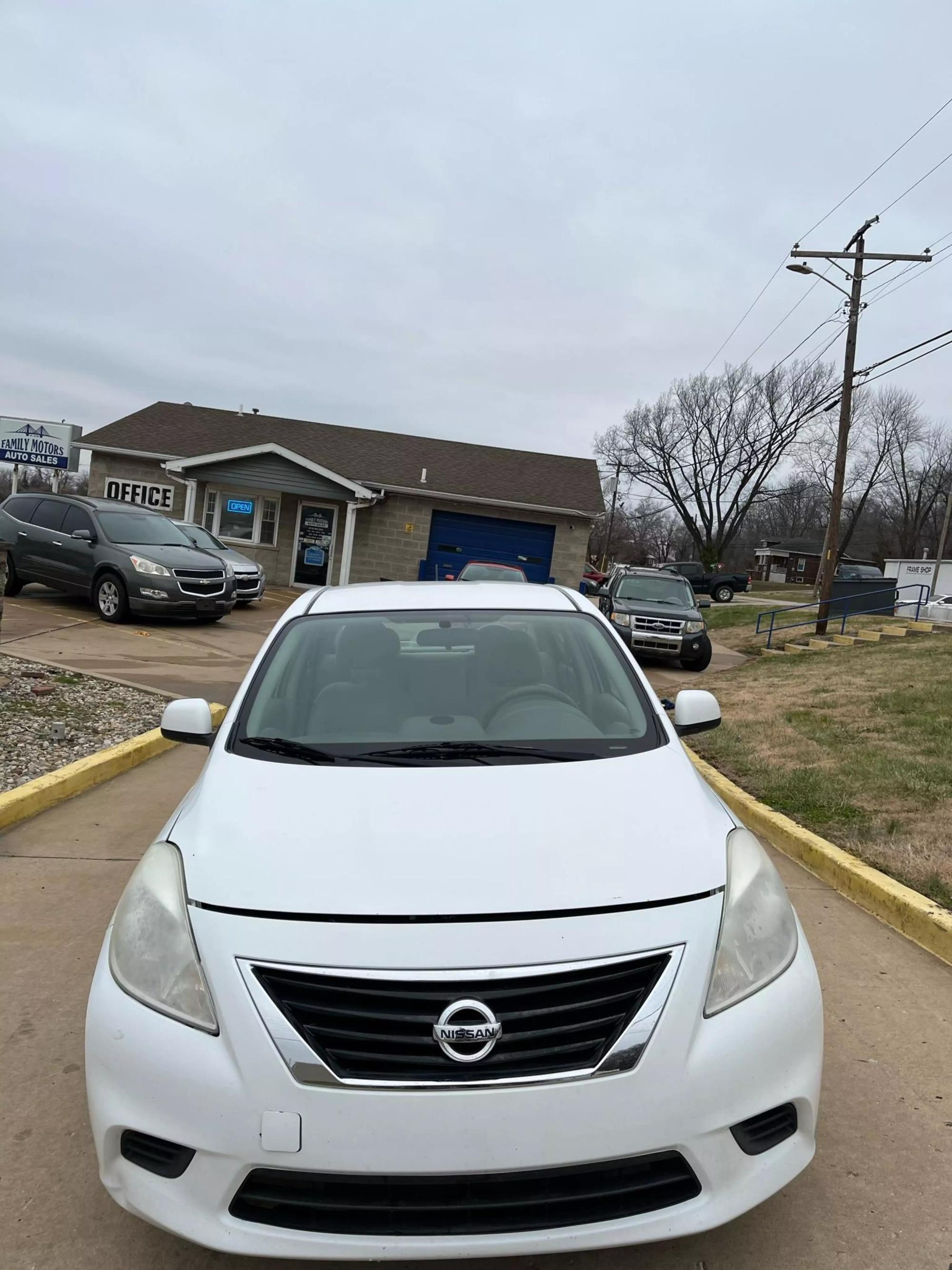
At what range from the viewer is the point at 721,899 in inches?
87.4

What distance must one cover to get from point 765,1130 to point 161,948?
1.45m

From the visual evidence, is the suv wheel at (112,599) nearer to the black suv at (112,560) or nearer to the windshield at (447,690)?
the black suv at (112,560)

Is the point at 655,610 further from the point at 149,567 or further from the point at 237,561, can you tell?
the point at 237,561

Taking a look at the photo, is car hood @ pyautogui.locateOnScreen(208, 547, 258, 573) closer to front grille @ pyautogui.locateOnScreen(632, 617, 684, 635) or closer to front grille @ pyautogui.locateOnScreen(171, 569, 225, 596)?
front grille @ pyautogui.locateOnScreen(171, 569, 225, 596)

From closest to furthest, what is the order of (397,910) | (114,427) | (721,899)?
1. (397,910)
2. (721,899)
3. (114,427)

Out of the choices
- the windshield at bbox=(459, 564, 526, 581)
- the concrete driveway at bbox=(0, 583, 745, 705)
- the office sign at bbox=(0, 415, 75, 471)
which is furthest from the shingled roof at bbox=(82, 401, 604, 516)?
the concrete driveway at bbox=(0, 583, 745, 705)

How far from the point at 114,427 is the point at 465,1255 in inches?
1071

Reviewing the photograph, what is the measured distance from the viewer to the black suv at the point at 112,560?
1370 centimetres

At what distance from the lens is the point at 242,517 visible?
2472cm

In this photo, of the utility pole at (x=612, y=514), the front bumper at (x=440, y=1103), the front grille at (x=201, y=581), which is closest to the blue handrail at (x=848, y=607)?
the front grille at (x=201, y=581)

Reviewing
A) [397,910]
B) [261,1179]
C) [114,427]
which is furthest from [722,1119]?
[114,427]

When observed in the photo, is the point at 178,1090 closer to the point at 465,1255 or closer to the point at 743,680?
the point at 465,1255

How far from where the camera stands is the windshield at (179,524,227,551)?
17.2 meters

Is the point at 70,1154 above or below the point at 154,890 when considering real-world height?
below
